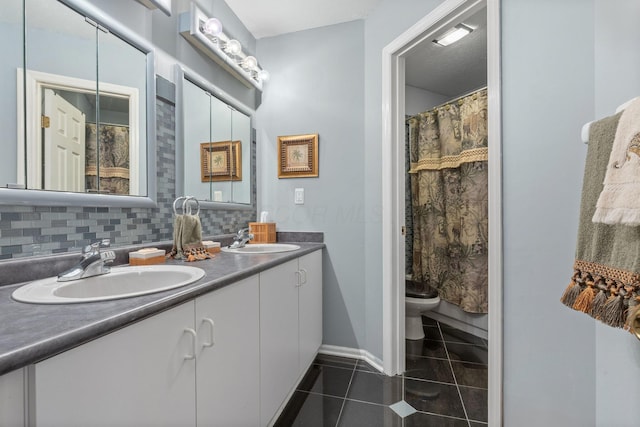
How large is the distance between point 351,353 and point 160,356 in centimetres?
161

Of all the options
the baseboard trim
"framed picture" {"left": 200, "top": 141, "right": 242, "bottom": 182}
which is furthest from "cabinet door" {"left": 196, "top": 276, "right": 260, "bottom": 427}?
the baseboard trim

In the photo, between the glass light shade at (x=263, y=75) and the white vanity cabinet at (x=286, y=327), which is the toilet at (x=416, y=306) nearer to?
the white vanity cabinet at (x=286, y=327)

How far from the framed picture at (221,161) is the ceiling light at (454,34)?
1.74 metres

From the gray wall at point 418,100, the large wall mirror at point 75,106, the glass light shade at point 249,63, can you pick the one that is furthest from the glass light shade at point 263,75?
the gray wall at point 418,100

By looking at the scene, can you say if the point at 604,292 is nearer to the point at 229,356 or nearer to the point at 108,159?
the point at 229,356

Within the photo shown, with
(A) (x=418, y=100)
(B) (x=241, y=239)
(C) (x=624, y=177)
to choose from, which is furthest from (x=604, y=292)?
(A) (x=418, y=100)

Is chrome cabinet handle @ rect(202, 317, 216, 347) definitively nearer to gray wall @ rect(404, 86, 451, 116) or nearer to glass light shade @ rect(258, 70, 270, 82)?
glass light shade @ rect(258, 70, 270, 82)

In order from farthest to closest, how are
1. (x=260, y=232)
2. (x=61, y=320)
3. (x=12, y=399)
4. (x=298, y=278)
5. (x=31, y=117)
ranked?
(x=260, y=232) → (x=298, y=278) → (x=31, y=117) → (x=61, y=320) → (x=12, y=399)

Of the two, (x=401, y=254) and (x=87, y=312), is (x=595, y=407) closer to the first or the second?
(x=401, y=254)

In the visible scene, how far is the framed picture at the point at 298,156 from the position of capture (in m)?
2.11

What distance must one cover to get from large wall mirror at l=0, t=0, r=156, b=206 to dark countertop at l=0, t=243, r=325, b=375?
376 mm

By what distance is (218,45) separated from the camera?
1.73 meters

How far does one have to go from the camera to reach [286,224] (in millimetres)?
2199

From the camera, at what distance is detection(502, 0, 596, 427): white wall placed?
861mm
